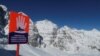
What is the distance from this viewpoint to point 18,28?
16.3 metres

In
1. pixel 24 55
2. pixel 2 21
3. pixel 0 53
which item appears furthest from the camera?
pixel 2 21

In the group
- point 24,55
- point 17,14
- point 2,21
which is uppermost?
point 2,21

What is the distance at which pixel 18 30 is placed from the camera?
16.4m

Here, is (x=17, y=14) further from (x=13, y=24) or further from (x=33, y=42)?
(x=33, y=42)

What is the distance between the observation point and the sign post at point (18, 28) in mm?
15493

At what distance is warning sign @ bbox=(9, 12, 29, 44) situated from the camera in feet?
50.8

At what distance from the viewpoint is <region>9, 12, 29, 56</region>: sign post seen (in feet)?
50.8

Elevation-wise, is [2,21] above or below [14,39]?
above

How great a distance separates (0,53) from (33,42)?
126 meters

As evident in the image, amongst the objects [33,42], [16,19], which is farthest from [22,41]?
[33,42]

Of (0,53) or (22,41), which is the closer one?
(22,41)

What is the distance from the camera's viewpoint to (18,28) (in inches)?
643

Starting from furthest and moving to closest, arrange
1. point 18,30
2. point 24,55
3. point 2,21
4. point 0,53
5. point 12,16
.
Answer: point 2,21 < point 24,55 < point 0,53 < point 18,30 < point 12,16

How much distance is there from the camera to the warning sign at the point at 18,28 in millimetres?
15477
